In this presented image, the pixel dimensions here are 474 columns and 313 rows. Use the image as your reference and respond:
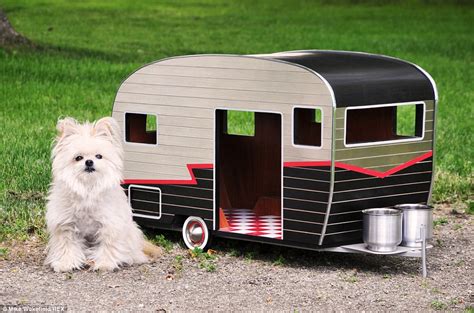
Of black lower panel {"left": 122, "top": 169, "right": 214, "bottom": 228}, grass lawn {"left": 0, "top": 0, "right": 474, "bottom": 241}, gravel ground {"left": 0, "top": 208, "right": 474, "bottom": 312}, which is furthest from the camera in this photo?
grass lawn {"left": 0, "top": 0, "right": 474, "bottom": 241}

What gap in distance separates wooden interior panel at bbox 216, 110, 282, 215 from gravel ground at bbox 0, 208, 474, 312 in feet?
2.46

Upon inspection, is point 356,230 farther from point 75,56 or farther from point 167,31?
point 167,31

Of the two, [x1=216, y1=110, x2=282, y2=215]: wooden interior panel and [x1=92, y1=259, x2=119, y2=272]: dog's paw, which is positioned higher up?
[x1=216, y1=110, x2=282, y2=215]: wooden interior panel

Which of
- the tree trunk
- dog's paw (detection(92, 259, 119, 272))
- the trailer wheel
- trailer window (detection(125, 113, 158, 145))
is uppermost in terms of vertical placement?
the tree trunk

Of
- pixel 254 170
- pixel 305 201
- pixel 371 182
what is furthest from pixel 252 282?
pixel 254 170

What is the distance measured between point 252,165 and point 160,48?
13921 mm

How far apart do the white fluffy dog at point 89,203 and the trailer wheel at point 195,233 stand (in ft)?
2.22

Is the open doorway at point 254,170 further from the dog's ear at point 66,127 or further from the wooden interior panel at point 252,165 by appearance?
the dog's ear at point 66,127

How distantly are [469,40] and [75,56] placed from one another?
1062 centimetres

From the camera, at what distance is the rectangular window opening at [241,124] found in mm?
12719

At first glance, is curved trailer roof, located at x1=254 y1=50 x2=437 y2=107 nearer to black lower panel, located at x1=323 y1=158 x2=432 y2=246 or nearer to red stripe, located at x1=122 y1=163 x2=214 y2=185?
black lower panel, located at x1=323 y1=158 x2=432 y2=246

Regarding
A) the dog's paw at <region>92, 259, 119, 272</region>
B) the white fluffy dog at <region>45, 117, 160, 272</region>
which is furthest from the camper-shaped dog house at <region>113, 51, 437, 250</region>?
the dog's paw at <region>92, 259, 119, 272</region>

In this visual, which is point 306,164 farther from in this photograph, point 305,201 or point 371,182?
point 371,182

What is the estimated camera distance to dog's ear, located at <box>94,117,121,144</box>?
7656 mm
